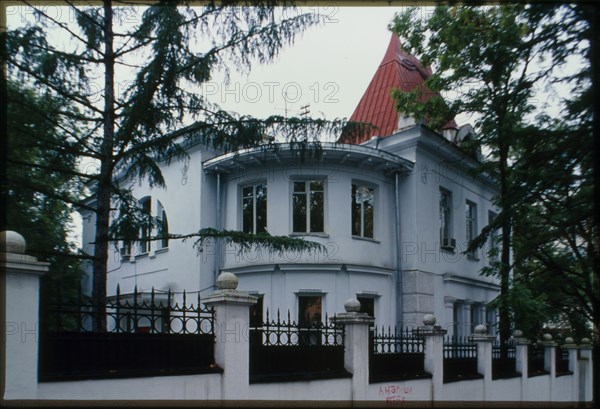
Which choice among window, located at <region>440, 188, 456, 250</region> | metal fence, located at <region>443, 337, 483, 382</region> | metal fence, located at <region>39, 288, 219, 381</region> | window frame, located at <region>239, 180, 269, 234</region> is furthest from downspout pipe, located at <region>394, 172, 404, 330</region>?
metal fence, located at <region>39, 288, 219, 381</region>

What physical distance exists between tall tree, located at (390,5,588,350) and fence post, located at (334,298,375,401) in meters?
4.24

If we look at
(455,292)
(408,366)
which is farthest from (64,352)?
(455,292)

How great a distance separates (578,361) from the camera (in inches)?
768

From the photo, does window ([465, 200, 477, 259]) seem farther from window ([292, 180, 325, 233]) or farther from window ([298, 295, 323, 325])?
window ([298, 295, 323, 325])

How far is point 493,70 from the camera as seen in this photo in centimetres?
1113

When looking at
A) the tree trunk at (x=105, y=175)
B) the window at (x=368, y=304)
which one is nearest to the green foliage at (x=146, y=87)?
the tree trunk at (x=105, y=175)

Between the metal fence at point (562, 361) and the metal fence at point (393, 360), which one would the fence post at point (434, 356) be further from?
the metal fence at point (562, 361)

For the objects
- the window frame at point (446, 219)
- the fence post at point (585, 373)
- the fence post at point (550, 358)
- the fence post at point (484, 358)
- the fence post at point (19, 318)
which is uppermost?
the window frame at point (446, 219)

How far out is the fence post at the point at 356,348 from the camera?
28.8 feet

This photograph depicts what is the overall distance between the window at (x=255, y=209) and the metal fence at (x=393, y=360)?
7.42 metres

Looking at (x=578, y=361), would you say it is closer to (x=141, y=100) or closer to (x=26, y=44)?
(x=141, y=100)

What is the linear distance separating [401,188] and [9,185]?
12104mm

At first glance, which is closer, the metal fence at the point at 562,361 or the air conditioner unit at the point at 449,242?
the metal fence at the point at 562,361

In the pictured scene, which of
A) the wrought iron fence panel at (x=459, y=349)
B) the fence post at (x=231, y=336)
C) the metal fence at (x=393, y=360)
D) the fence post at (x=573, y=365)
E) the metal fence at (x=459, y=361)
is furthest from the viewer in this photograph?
the fence post at (x=573, y=365)
